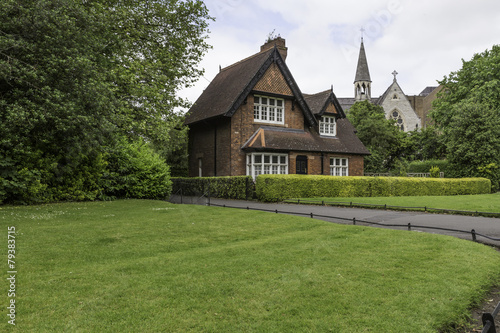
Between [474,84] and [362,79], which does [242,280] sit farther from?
[362,79]

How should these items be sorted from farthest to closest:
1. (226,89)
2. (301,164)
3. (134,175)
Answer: (226,89) → (301,164) → (134,175)

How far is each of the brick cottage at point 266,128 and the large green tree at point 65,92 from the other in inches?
277

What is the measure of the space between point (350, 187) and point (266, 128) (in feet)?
26.5

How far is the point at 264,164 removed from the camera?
81.3 feet

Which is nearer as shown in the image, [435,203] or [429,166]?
[435,203]

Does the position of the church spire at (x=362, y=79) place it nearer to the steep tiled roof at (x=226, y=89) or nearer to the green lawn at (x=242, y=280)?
the steep tiled roof at (x=226, y=89)

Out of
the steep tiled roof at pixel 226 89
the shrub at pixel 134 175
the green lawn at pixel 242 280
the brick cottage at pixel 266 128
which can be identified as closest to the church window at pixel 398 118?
the brick cottage at pixel 266 128

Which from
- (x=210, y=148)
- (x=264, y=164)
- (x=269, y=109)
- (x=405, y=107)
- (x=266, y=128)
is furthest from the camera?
(x=405, y=107)

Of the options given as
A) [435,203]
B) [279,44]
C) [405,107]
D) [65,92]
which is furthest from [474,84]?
[405,107]

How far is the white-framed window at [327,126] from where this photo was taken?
98.8 ft

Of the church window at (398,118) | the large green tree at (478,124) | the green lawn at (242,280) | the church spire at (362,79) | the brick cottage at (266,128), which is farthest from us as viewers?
the church spire at (362,79)

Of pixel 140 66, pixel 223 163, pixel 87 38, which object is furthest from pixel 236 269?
pixel 223 163

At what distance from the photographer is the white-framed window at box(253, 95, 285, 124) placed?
2627 centimetres

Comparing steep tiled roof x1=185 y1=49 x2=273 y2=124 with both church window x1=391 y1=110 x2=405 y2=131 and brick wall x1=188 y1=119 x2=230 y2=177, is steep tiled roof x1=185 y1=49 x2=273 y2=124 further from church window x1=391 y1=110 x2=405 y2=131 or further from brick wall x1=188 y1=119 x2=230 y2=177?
church window x1=391 y1=110 x2=405 y2=131
